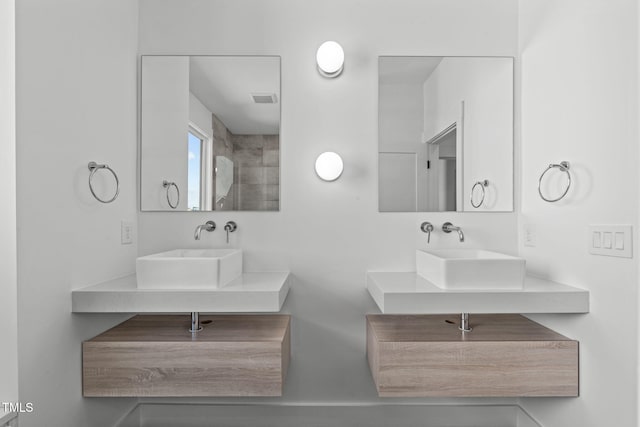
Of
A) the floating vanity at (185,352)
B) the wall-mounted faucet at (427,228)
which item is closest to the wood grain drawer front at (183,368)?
the floating vanity at (185,352)

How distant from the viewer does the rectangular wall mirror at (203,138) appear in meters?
2.24

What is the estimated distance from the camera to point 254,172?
7.34 ft

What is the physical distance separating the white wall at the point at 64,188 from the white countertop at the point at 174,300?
0.30 feet

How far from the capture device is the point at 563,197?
70.3 inches

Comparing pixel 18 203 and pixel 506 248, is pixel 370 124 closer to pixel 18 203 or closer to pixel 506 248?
pixel 506 248

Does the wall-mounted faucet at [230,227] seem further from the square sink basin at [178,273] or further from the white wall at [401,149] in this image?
the white wall at [401,149]

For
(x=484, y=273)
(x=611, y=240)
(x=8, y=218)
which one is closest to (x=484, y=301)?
(x=484, y=273)

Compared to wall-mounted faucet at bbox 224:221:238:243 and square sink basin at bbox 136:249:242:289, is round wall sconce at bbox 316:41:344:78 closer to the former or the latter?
wall-mounted faucet at bbox 224:221:238:243

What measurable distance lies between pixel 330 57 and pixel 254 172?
72 cm

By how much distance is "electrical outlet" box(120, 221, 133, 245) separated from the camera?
6.82ft

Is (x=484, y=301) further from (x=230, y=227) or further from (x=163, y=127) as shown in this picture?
(x=163, y=127)

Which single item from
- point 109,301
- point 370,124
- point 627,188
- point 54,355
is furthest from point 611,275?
point 54,355

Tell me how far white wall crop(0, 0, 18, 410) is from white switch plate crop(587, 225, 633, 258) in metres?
2.05

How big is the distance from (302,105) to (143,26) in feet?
3.22
